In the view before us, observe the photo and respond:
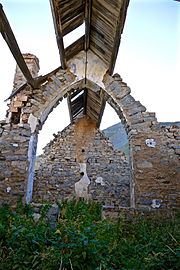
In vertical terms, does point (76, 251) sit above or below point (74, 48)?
below

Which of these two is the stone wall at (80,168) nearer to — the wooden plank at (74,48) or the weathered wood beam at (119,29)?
the wooden plank at (74,48)

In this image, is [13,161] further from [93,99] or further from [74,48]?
[93,99]

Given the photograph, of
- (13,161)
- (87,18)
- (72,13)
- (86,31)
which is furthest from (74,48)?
(13,161)

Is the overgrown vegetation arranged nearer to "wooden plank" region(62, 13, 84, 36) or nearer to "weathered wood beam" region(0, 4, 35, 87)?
"weathered wood beam" region(0, 4, 35, 87)

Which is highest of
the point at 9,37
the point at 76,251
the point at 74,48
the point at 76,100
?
the point at 74,48

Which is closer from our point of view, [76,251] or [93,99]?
[76,251]

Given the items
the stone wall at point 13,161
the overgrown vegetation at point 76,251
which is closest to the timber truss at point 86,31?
the stone wall at point 13,161

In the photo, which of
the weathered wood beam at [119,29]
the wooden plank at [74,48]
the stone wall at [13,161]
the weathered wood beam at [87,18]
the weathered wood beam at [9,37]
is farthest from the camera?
the wooden plank at [74,48]

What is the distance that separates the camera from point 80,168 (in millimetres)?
9227

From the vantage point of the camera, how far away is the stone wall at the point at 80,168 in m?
8.82

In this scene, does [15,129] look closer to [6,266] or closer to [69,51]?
[69,51]

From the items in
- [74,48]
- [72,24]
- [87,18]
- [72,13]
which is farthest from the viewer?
[74,48]

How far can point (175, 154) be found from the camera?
5.99 m

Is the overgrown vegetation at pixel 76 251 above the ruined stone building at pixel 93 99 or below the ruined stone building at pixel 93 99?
below
